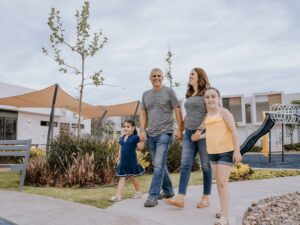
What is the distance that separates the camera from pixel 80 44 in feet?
37.1

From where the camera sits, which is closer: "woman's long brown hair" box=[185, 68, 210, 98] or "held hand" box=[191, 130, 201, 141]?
"held hand" box=[191, 130, 201, 141]

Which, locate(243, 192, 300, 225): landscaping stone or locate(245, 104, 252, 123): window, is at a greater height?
locate(245, 104, 252, 123): window

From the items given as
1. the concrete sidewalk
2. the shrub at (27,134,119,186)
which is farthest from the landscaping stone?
the shrub at (27,134,119,186)

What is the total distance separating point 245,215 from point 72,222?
1.73 metres

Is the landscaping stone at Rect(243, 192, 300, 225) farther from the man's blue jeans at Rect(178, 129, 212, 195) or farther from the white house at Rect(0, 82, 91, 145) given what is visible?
the white house at Rect(0, 82, 91, 145)

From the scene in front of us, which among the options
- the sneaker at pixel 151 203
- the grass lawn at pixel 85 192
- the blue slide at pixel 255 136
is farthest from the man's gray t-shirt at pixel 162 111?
the blue slide at pixel 255 136

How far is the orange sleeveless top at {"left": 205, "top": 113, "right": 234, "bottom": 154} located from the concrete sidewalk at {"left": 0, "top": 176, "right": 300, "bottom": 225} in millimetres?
679

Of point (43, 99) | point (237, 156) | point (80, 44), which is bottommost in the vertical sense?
point (237, 156)

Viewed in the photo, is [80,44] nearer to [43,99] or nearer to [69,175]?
[43,99]

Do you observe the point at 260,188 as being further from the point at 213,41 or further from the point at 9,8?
the point at 9,8

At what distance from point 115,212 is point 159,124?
1093mm

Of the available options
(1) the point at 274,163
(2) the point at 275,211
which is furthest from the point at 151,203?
(1) the point at 274,163

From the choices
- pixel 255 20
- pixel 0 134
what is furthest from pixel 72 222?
pixel 0 134

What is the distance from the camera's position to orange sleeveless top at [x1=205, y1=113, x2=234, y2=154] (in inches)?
126
